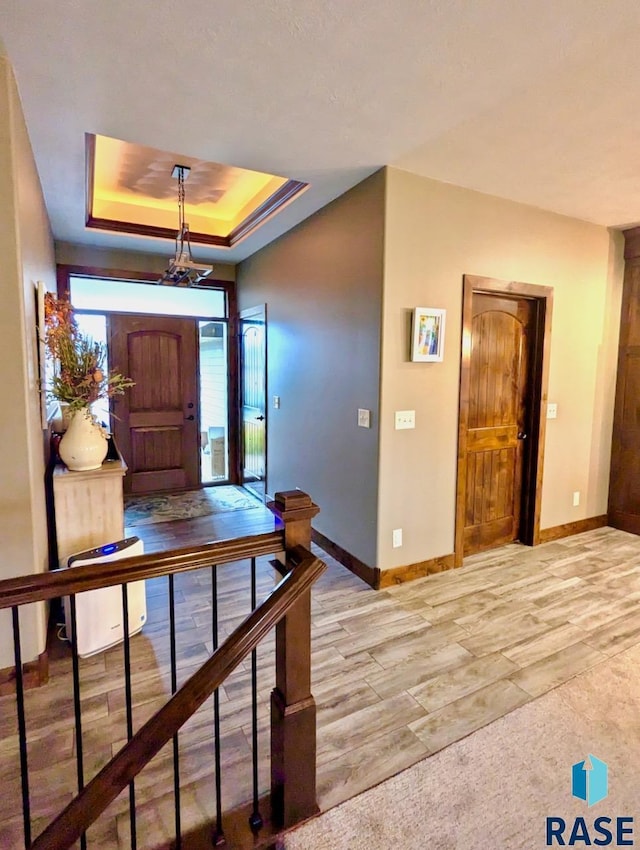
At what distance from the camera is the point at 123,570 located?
122 cm

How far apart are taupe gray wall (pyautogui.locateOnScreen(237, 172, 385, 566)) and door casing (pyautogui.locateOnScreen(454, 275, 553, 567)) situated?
2.42ft

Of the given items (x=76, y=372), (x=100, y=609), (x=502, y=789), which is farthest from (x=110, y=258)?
(x=502, y=789)

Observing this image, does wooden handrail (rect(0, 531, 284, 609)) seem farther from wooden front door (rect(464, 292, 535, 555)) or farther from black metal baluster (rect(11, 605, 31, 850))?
wooden front door (rect(464, 292, 535, 555))

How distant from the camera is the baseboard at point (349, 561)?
3129mm

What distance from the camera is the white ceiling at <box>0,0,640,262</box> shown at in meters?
1.64

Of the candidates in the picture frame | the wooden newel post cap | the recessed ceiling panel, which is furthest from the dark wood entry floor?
the recessed ceiling panel

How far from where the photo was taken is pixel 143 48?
181 cm

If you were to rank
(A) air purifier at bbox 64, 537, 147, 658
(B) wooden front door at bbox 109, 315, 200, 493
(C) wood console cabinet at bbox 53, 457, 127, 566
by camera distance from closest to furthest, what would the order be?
(A) air purifier at bbox 64, 537, 147, 658
(C) wood console cabinet at bbox 53, 457, 127, 566
(B) wooden front door at bbox 109, 315, 200, 493

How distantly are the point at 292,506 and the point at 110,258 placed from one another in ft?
15.0

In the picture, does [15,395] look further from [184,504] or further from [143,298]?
[143,298]

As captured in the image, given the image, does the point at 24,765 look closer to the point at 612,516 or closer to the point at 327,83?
the point at 327,83

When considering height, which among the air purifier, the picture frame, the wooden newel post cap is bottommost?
the air purifier

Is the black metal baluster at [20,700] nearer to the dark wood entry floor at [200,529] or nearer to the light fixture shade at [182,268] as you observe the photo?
the dark wood entry floor at [200,529]

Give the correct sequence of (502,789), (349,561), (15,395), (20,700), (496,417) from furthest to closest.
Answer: (496,417) < (349,561) < (15,395) < (502,789) < (20,700)
